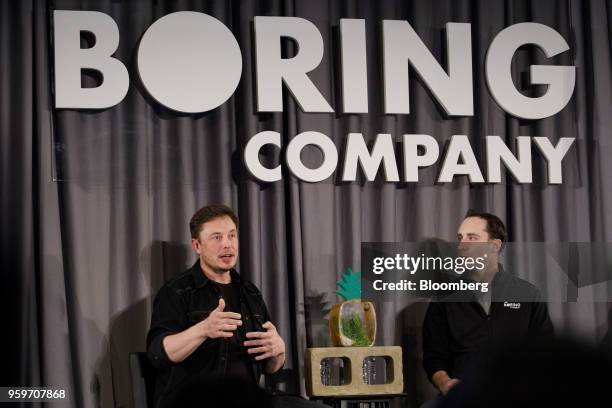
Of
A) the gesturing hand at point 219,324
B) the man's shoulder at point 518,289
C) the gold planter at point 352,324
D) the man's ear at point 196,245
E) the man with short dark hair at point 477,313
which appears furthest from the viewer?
the man's shoulder at point 518,289

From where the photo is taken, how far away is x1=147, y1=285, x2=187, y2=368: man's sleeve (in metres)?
3.61

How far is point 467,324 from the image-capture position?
4199mm

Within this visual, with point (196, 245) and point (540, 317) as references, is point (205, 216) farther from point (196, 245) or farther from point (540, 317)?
point (540, 317)

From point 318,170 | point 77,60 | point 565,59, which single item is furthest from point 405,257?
point 77,60

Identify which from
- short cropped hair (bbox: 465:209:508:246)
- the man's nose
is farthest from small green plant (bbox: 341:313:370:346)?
short cropped hair (bbox: 465:209:508:246)

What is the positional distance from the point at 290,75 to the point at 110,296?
136 centimetres

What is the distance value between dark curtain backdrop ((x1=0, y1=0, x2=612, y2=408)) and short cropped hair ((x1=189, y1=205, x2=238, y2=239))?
0.29 meters

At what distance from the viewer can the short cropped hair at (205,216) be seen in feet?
13.0

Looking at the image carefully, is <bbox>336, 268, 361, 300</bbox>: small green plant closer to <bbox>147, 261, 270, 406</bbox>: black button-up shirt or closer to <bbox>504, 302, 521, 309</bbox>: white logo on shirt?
<bbox>147, 261, 270, 406</bbox>: black button-up shirt

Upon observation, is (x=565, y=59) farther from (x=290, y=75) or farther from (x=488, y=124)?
(x=290, y=75)

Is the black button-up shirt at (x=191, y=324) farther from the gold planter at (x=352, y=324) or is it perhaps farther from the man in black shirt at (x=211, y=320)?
the gold planter at (x=352, y=324)

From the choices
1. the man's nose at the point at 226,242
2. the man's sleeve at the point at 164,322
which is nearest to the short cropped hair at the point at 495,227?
the man's nose at the point at 226,242

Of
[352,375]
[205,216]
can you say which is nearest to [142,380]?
[205,216]

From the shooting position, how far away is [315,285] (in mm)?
4383
